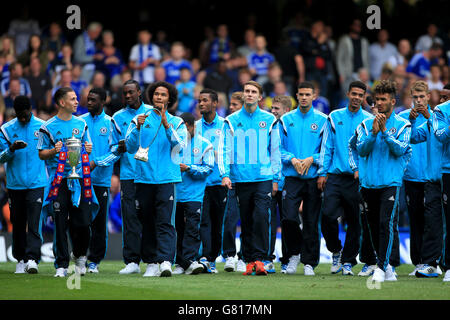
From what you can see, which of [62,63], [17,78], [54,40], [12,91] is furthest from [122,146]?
[54,40]

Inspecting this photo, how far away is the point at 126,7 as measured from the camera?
934 inches

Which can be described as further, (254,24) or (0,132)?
(254,24)

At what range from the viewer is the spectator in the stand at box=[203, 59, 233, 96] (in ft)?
68.4

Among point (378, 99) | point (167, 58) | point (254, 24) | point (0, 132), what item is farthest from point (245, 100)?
point (254, 24)

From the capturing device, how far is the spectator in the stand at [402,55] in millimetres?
22469

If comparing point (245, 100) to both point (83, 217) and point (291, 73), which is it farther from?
point (291, 73)

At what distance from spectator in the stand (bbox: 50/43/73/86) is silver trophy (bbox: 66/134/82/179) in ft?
30.2

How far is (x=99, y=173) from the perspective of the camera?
13.3 meters

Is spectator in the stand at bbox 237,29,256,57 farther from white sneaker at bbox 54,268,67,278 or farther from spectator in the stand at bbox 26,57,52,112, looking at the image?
white sneaker at bbox 54,268,67,278

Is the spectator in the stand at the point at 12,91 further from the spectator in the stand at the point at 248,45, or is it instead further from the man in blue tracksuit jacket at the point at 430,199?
the man in blue tracksuit jacket at the point at 430,199

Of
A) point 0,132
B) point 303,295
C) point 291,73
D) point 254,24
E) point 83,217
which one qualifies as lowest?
point 303,295

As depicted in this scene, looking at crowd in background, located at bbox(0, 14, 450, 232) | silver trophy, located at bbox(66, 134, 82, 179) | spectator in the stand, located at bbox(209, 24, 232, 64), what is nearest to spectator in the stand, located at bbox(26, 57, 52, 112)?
crowd in background, located at bbox(0, 14, 450, 232)
